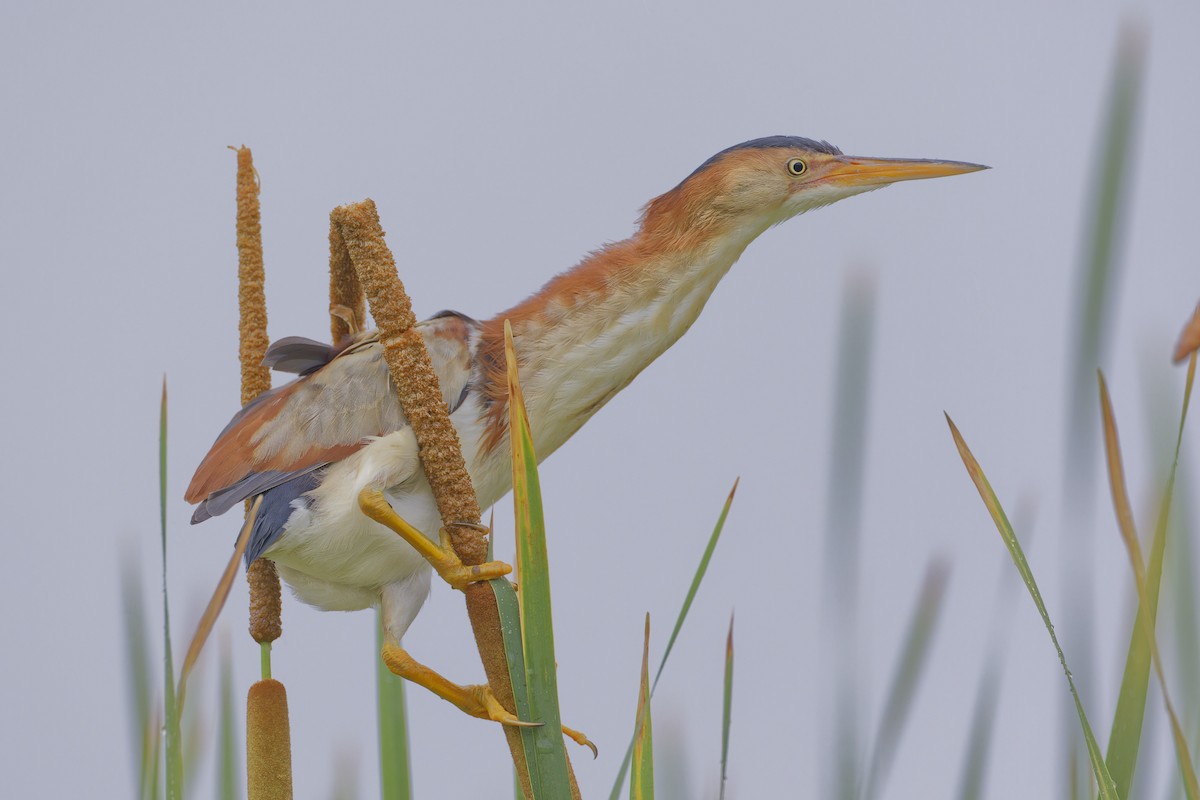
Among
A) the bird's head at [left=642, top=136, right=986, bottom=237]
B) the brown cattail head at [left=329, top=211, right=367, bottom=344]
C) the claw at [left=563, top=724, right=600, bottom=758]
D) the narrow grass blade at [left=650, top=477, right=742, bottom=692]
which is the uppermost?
the bird's head at [left=642, top=136, right=986, bottom=237]

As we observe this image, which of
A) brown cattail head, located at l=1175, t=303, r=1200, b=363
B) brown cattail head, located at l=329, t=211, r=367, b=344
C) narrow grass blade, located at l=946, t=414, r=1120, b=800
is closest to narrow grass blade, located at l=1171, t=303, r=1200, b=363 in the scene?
brown cattail head, located at l=1175, t=303, r=1200, b=363

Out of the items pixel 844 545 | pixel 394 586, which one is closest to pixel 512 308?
pixel 394 586

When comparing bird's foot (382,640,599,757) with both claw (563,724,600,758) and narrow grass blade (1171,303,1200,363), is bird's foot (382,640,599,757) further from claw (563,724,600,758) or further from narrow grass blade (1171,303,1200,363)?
narrow grass blade (1171,303,1200,363)

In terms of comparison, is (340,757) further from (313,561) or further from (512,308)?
(512,308)

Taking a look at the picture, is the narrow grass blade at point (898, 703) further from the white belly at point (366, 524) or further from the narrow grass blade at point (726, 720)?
the white belly at point (366, 524)

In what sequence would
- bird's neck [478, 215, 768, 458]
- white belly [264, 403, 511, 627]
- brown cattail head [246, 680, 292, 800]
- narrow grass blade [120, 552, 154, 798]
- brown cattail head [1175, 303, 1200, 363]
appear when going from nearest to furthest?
brown cattail head [1175, 303, 1200, 363] → narrow grass blade [120, 552, 154, 798] → brown cattail head [246, 680, 292, 800] → white belly [264, 403, 511, 627] → bird's neck [478, 215, 768, 458]

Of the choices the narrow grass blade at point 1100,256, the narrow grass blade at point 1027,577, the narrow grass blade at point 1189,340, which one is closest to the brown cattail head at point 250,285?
the narrow grass blade at point 1027,577

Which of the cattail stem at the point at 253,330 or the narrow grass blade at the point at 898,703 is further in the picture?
the cattail stem at the point at 253,330
